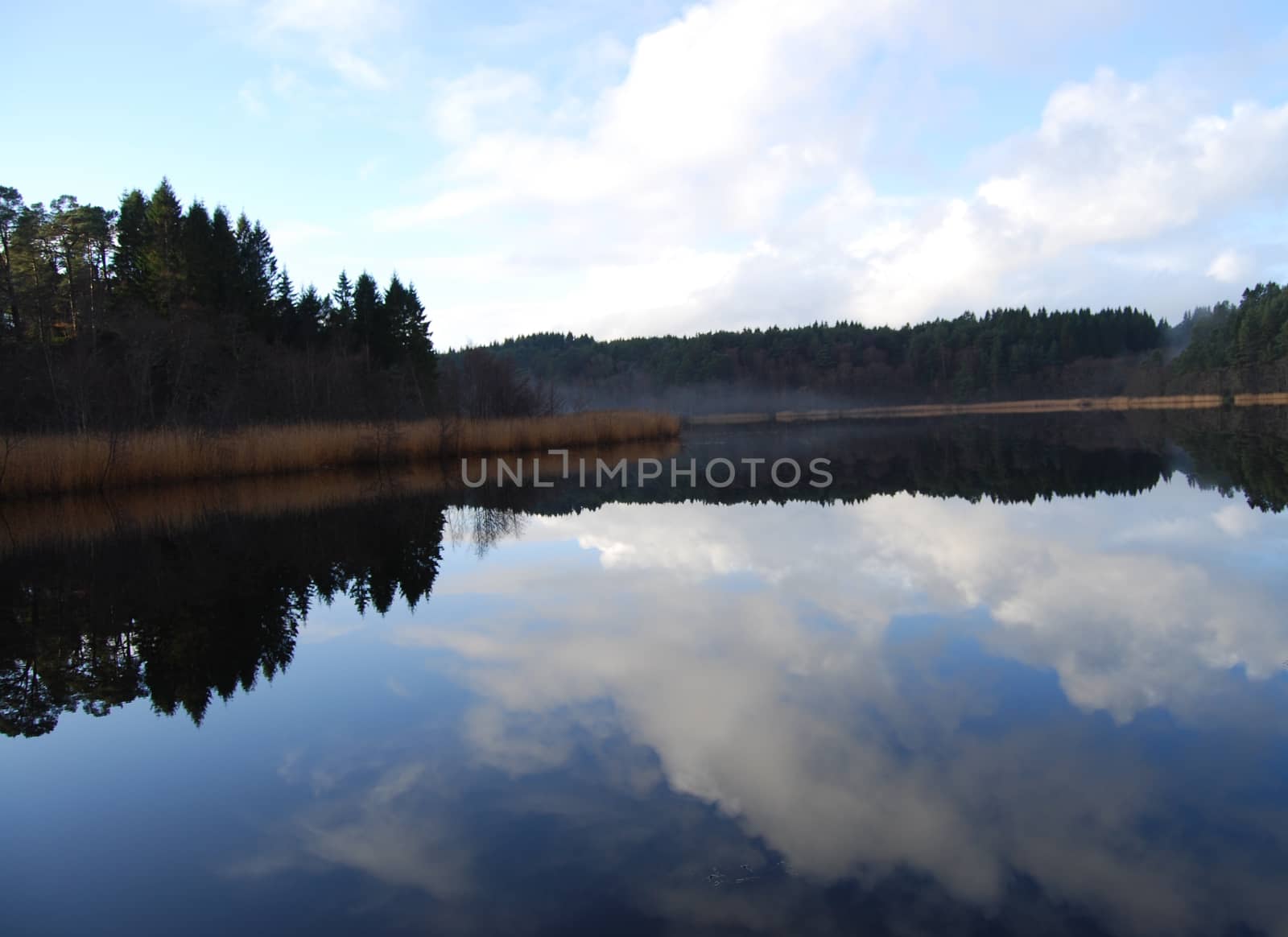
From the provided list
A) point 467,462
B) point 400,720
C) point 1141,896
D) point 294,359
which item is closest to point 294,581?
point 400,720

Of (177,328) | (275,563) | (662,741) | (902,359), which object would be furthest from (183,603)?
(902,359)

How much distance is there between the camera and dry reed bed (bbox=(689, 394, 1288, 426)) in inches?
1895

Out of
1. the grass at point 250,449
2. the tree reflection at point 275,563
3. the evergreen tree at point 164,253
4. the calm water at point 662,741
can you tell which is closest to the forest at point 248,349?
the evergreen tree at point 164,253

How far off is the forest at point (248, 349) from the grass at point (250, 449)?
183 cm

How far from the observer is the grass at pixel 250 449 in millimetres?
13016

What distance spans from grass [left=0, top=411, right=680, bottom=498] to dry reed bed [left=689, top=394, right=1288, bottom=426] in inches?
1078

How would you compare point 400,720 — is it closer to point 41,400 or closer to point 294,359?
point 41,400

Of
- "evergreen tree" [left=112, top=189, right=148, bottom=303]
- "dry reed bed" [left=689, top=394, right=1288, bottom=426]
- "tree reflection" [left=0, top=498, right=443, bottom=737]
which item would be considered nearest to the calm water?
"tree reflection" [left=0, top=498, right=443, bottom=737]

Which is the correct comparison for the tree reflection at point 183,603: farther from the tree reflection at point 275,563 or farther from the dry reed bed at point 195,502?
the dry reed bed at point 195,502

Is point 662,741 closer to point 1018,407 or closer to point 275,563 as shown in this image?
point 275,563

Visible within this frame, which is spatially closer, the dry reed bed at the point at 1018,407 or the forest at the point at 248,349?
the forest at the point at 248,349

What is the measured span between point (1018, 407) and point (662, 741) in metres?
61.4

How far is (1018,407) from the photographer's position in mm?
59375

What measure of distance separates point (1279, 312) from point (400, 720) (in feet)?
208
